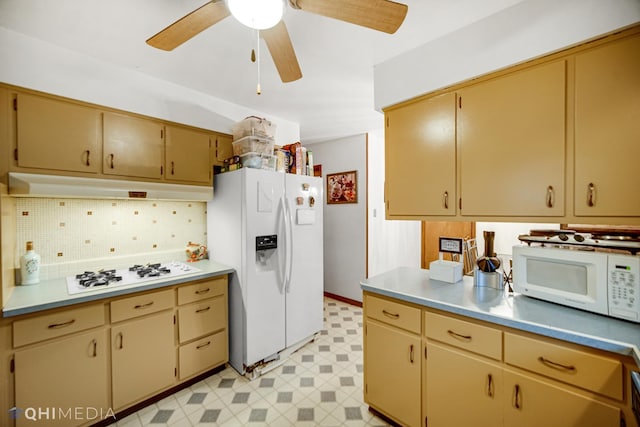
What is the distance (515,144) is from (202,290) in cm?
247

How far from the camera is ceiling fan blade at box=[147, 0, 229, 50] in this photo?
111 centimetres

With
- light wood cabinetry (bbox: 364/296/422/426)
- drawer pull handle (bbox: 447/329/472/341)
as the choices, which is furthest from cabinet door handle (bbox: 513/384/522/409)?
light wood cabinetry (bbox: 364/296/422/426)

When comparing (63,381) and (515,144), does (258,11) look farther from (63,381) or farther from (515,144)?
(63,381)

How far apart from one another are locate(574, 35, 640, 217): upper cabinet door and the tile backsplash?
9.90ft

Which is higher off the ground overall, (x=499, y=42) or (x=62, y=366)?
(x=499, y=42)

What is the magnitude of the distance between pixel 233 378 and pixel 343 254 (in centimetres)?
227

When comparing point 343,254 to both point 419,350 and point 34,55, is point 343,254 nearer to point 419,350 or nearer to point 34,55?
point 419,350

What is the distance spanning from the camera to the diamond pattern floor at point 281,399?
5.92ft

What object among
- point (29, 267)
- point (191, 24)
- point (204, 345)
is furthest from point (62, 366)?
point (191, 24)

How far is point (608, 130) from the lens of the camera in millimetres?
1225

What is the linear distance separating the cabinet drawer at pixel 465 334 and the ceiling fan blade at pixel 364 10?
1.51m

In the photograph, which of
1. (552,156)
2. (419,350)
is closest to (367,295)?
(419,350)

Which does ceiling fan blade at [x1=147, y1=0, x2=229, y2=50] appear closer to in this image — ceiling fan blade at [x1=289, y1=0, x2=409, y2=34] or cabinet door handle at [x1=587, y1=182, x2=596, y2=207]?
ceiling fan blade at [x1=289, y1=0, x2=409, y2=34]

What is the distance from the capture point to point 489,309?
4.38 ft
